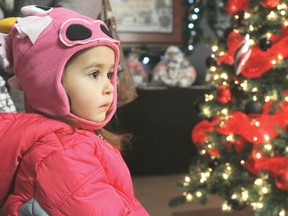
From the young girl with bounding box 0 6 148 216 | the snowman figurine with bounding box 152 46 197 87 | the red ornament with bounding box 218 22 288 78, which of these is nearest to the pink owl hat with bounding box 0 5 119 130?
the young girl with bounding box 0 6 148 216

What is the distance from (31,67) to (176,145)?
2.65 metres

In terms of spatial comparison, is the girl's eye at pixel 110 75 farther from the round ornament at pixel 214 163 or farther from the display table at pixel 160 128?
the display table at pixel 160 128

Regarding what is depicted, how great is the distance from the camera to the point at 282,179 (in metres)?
2.24

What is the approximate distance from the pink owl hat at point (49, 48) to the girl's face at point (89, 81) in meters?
0.02

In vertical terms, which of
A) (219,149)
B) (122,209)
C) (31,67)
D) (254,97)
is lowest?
(219,149)

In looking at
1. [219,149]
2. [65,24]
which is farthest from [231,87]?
[65,24]

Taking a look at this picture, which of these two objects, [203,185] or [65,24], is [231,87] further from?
[65,24]

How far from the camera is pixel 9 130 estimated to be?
120 cm

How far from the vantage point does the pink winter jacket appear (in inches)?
43.2

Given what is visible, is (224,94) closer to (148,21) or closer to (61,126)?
(61,126)

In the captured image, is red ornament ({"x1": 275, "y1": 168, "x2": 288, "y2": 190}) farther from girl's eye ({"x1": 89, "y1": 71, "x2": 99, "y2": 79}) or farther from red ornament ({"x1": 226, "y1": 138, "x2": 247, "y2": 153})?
girl's eye ({"x1": 89, "y1": 71, "x2": 99, "y2": 79})

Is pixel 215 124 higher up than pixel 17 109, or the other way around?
pixel 17 109

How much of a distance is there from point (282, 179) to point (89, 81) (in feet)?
4.32

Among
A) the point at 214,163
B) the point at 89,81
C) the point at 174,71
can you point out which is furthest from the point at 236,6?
the point at 89,81
